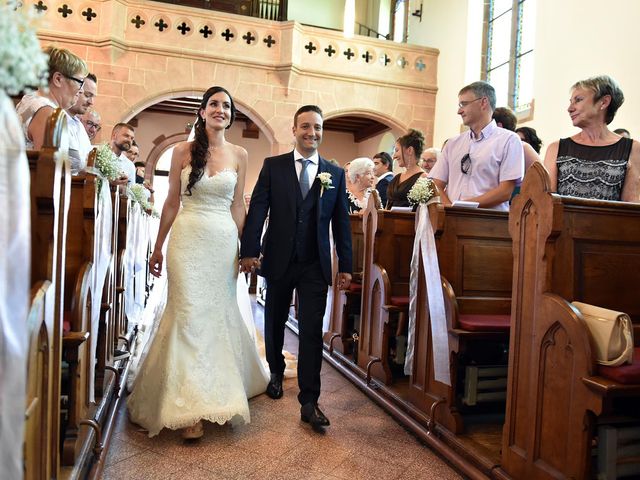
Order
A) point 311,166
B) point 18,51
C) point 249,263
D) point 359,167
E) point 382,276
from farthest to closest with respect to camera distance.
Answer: point 359,167 → point 382,276 → point 311,166 → point 249,263 → point 18,51

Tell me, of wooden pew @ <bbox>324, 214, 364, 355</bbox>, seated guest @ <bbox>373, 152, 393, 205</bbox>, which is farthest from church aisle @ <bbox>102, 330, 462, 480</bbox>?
seated guest @ <bbox>373, 152, 393, 205</bbox>

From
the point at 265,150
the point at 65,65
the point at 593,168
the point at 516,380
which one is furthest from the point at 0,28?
the point at 265,150

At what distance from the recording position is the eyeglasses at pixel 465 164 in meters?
3.64

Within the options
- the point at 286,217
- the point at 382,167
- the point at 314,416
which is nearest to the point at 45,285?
the point at 286,217

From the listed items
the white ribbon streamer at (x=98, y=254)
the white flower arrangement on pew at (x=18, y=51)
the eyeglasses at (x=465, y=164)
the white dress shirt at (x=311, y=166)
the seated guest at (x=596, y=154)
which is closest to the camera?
the white flower arrangement on pew at (x=18, y=51)

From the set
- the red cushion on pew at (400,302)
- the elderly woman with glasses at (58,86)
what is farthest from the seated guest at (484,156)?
the elderly woman with glasses at (58,86)

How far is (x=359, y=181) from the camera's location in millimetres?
6207

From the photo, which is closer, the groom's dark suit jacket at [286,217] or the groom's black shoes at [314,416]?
the groom's black shoes at [314,416]

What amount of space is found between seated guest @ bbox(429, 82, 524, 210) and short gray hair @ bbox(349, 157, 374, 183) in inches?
93.5

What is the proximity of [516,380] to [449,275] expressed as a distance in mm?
759

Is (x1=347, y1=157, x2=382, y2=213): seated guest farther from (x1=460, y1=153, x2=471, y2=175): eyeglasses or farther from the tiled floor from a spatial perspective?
the tiled floor

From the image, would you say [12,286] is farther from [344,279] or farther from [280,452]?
[344,279]

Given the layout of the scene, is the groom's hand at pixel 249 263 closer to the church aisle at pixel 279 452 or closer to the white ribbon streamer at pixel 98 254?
the white ribbon streamer at pixel 98 254

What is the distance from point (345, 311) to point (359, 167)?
6.41ft
